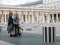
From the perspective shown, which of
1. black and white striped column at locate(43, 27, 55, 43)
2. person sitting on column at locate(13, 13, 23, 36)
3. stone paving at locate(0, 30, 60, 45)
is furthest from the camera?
person sitting on column at locate(13, 13, 23, 36)

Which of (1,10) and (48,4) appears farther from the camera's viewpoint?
(48,4)

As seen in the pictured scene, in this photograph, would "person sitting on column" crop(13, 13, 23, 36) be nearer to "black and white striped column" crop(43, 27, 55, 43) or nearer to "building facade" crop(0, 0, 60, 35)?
"black and white striped column" crop(43, 27, 55, 43)

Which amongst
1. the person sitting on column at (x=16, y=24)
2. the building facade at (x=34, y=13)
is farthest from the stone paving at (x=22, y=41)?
the building facade at (x=34, y=13)

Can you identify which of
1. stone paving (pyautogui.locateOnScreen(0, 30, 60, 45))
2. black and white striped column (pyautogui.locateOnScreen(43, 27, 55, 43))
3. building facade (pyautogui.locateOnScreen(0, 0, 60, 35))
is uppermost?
black and white striped column (pyautogui.locateOnScreen(43, 27, 55, 43))

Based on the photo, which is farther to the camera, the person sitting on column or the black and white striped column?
the person sitting on column

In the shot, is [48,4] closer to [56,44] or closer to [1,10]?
[1,10]

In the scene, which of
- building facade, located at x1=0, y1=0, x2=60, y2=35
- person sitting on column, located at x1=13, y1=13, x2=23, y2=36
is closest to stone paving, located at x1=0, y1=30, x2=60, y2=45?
person sitting on column, located at x1=13, y1=13, x2=23, y2=36

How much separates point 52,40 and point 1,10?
251 feet

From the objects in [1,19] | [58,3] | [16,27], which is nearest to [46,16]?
[58,3]

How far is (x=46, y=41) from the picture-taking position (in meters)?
10.0

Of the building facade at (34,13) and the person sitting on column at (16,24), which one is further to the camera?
the building facade at (34,13)

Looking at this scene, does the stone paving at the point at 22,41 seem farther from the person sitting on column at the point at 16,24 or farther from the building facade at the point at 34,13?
the building facade at the point at 34,13

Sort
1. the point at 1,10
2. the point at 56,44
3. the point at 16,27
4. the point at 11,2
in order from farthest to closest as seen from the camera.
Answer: the point at 11,2 → the point at 1,10 → the point at 16,27 → the point at 56,44

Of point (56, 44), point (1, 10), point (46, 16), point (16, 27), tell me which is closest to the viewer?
point (56, 44)
